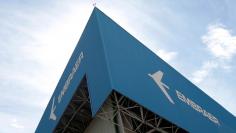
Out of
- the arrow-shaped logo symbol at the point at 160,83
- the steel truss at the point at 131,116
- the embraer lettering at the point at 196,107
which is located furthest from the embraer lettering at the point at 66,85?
the embraer lettering at the point at 196,107

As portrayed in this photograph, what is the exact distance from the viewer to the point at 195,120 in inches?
768

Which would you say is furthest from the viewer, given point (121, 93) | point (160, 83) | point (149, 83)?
point (160, 83)

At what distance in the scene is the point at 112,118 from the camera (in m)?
16.8

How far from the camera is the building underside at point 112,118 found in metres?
16.7

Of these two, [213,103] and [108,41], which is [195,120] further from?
[108,41]

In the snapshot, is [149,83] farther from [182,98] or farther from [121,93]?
[182,98]

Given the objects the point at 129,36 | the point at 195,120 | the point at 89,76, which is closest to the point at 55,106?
the point at 89,76

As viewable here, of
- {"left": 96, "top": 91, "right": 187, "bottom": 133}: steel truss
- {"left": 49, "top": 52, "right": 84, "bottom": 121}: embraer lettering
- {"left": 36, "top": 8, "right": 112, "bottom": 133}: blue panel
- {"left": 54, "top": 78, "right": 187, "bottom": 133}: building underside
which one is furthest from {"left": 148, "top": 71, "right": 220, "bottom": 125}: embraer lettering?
{"left": 49, "top": 52, "right": 84, "bottom": 121}: embraer lettering

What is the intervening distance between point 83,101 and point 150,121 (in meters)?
4.53

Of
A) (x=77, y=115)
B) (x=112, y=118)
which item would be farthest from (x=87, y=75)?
(x=77, y=115)

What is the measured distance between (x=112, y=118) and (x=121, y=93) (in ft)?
6.71

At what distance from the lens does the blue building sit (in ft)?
53.0

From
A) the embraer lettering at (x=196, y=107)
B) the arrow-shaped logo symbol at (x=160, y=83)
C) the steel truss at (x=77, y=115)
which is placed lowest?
the steel truss at (x=77, y=115)

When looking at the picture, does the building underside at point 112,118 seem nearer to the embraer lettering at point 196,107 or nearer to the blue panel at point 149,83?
the blue panel at point 149,83
